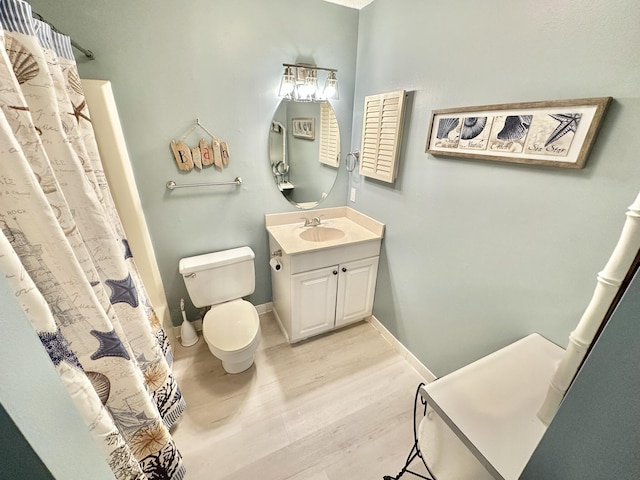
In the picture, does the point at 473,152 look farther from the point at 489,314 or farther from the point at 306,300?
the point at 306,300

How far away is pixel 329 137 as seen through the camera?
203cm

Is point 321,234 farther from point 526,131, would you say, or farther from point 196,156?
point 526,131

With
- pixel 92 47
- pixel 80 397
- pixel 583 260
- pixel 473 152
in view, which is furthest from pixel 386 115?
pixel 80 397

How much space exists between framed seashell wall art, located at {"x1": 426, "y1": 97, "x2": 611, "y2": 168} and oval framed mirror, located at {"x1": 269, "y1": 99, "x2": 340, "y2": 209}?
3.10 feet

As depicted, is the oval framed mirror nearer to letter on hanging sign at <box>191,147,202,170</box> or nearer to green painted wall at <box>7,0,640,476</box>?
green painted wall at <box>7,0,640,476</box>

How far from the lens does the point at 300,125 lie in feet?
6.27

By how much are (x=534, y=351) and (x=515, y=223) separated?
0.53m

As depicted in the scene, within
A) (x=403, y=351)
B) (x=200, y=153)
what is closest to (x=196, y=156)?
(x=200, y=153)

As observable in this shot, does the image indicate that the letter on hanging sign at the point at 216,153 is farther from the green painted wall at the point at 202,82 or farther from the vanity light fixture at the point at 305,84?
the vanity light fixture at the point at 305,84

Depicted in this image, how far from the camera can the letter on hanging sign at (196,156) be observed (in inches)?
64.8

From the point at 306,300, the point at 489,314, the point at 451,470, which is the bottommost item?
the point at 306,300

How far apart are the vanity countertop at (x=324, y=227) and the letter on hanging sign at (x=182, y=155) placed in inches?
26.1

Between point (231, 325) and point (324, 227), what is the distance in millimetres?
1043

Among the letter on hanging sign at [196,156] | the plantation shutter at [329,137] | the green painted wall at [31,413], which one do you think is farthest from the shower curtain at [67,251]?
the plantation shutter at [329,137]
